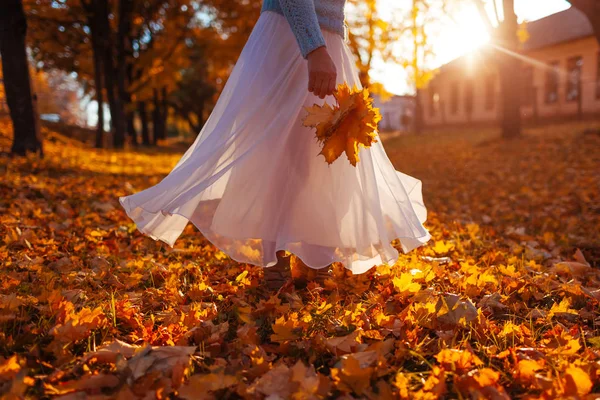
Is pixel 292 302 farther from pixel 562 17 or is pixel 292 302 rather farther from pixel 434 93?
pixel 434 93

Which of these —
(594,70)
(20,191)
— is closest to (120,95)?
(20,191)

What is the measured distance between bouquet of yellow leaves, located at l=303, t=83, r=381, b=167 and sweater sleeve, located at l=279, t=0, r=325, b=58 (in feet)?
0.80

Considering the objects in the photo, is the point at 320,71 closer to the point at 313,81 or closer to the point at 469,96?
the point at 313,81

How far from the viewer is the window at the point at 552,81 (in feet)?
80.1

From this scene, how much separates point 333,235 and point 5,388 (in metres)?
1.41

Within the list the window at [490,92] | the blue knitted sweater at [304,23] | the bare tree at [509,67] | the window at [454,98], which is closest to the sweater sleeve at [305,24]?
the blue knitted sweater at [304,23]

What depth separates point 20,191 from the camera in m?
5.05

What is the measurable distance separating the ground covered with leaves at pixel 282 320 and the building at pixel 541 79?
16743mm

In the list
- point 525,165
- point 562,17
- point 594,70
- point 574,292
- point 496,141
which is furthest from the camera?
point 562,17

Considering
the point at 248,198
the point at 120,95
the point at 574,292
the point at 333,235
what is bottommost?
the point at 574,292

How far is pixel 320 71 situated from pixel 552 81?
2682 cm

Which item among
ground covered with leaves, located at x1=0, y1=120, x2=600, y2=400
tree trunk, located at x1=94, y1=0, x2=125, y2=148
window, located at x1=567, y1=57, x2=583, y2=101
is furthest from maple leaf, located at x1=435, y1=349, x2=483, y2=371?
window, located at x1=567, y1=57, x2=583, y2=101

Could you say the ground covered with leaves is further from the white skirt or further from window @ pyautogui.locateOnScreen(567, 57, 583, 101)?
window @ pyautogui.locateOnScreen(567, 57, 583, 101)

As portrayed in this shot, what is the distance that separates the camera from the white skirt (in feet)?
7.36
